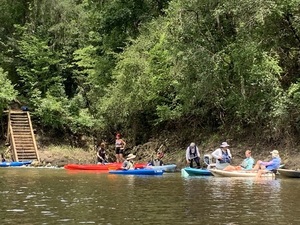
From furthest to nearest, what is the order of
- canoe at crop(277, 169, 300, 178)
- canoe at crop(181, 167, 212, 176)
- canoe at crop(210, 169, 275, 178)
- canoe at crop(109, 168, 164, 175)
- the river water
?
1. canoe at crop(109, 168, 164, 175)
2. canoe at crop(181, 167, 212, 176)
3. canoe at crop(277, 169, 300, 178)
4. canoe at crop(210, 169, 275, 178)
5. the river water

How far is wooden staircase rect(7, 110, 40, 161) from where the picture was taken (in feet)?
103

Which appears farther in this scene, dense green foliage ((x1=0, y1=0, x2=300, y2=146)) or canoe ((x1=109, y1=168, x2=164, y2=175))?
dense green foliage ((x1=0, y1=0, x2=300, y2=146))

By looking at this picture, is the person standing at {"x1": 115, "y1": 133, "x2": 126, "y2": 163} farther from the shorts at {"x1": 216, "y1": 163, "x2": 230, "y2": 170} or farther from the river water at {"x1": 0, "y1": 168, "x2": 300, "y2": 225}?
the river water at {"x1": 0, "y1": 168, "x2": 300, "y2": 225}

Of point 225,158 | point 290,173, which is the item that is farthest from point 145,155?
point 290,173

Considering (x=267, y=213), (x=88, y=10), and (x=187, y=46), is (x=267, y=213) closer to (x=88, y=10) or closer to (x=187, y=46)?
(x=187, y=46)

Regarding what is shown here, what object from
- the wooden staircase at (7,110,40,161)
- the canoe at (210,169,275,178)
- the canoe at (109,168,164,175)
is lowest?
the canoe at (210,169,275,178)

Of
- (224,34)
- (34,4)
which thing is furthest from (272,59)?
(34,4)

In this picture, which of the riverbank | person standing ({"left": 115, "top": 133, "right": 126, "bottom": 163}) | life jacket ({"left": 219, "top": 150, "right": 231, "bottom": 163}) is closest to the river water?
life jacket ({"left": 219, "top": 150, "right": 231, "bottom": 163})

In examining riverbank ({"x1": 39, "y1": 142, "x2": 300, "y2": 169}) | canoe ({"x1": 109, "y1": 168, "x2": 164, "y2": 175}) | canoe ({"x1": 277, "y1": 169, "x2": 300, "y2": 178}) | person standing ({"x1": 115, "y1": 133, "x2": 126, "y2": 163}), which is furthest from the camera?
person standing ({"x1": 115, "y1": 133, "x2": 126, "y2": 163})

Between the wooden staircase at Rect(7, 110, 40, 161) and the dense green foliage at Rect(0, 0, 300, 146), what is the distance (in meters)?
0.82

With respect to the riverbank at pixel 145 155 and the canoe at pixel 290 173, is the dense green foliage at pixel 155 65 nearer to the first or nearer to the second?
the riverbank at pixel 145 155

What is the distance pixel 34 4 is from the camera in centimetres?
3597

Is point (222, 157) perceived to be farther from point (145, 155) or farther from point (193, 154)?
point (145, 155)

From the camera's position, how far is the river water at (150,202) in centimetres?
991
